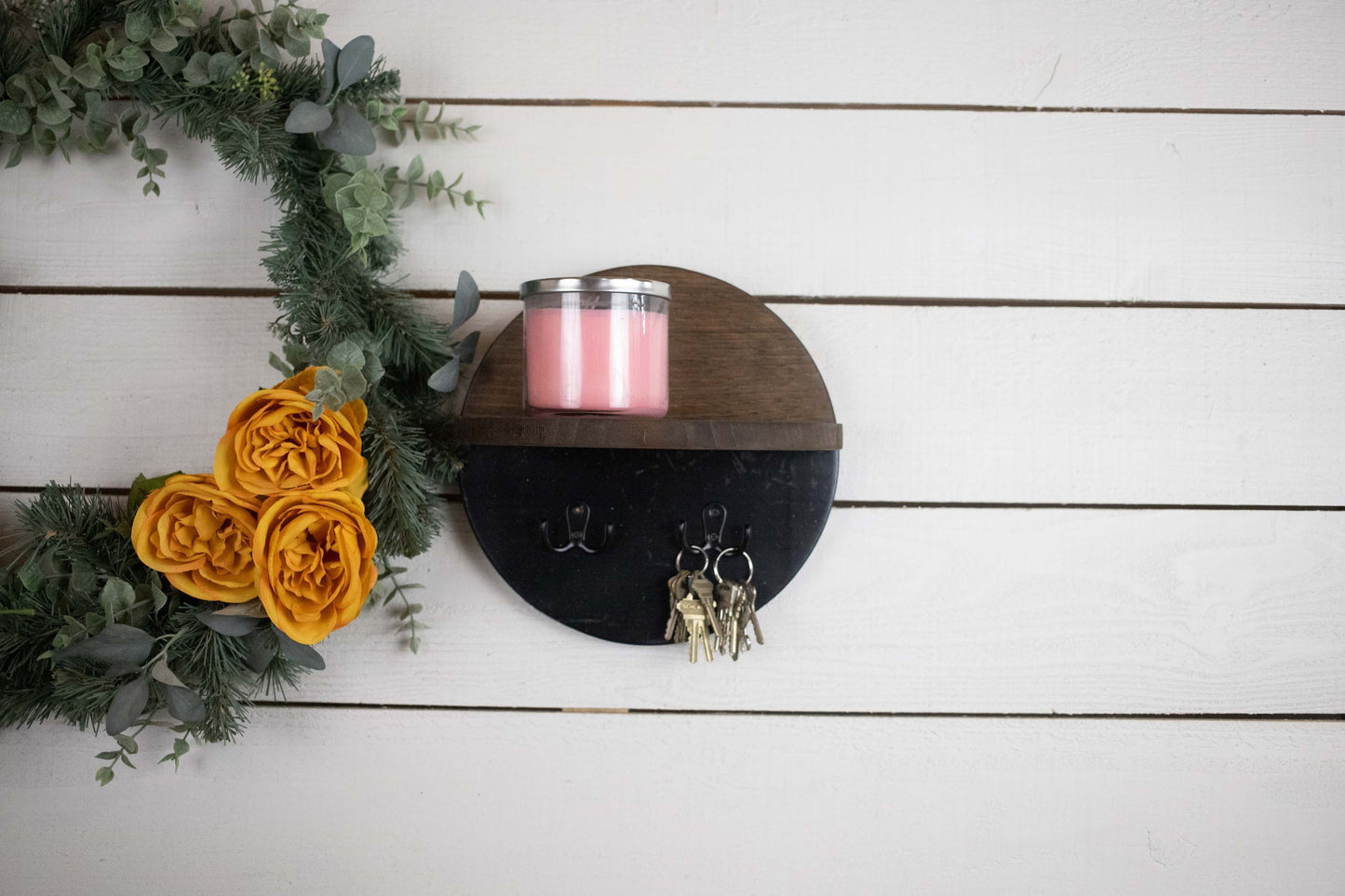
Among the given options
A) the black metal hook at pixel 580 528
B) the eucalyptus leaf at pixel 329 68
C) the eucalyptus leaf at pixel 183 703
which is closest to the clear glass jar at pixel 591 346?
the black metal hook at pixel 580 528

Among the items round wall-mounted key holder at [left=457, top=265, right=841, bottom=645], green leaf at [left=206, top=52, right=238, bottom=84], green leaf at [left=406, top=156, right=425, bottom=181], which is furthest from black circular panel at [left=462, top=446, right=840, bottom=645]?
green leaf at [left=206, top=52, right=238, bottom=84]

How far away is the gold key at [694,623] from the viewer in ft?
1.91

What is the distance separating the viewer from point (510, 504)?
0.62 m

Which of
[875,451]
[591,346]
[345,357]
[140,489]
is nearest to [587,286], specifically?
[591,346]

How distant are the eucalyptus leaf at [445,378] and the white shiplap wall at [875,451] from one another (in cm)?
9

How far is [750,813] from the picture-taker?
646 mm

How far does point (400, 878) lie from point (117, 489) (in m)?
0.36

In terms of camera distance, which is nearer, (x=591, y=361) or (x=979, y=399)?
(x=591, y=361)

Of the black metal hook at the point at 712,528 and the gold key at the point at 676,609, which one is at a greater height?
the black metal hook at the point at 712,528

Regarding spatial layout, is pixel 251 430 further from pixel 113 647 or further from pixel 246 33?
pixel 246 33

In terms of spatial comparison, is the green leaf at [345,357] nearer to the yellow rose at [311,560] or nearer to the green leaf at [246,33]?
the yellow rose at [311,560]

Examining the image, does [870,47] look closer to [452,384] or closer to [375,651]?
[452,384]

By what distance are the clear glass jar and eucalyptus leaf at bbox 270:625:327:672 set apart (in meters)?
0.23

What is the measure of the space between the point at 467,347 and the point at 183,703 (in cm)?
31
